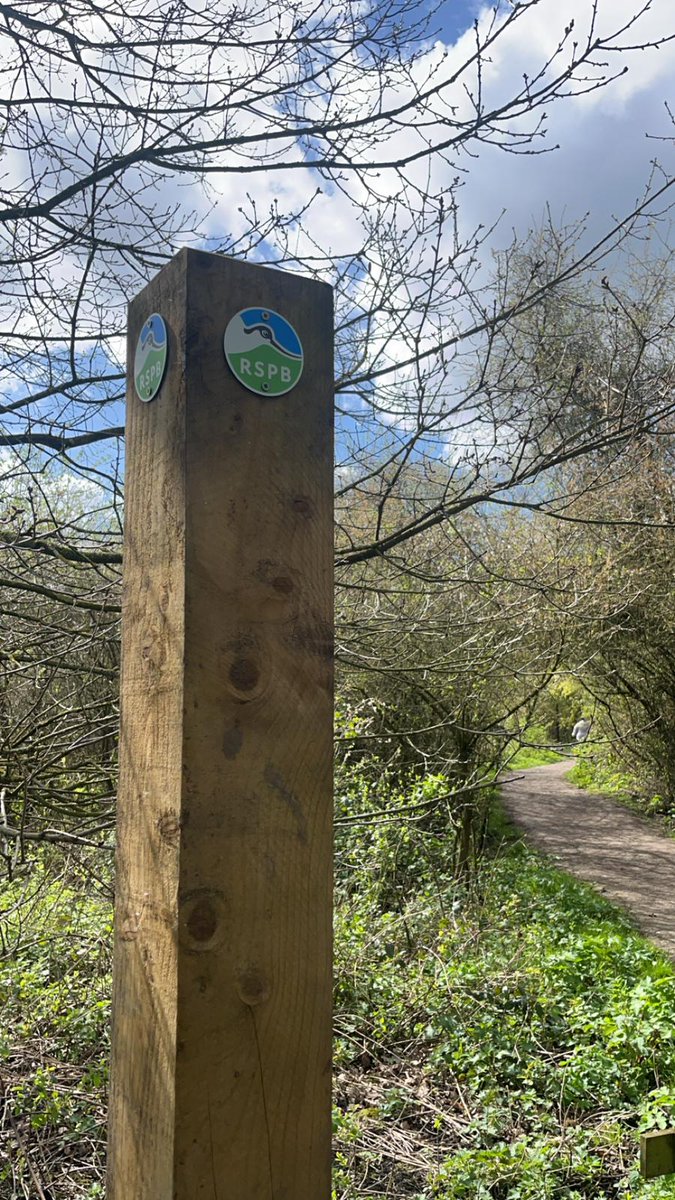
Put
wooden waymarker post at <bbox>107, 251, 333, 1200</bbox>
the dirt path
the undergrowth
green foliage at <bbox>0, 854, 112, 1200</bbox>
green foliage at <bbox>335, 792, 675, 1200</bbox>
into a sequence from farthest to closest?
the dirt path → green foliage at <bbox>335, 792, 675, 1200</bbox> → the undergrowth → green foliage at <bbox>0, 854, 112, 1200</bbox> → wooden waymarker post at <bbox>107, 251, 333, 1200</bbox>

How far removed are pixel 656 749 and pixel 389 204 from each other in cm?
1118

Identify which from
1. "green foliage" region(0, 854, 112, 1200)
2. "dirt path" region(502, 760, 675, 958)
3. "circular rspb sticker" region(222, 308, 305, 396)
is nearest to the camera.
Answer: "circular rspb sticker" region(222, 308, 305, 396)

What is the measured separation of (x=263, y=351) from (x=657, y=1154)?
2991 millimetres

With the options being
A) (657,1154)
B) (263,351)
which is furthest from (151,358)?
(657,1154)

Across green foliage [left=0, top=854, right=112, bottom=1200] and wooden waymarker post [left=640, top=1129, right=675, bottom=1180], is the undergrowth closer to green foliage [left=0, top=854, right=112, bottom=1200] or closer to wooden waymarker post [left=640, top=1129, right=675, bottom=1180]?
green foliage [left=0, top=854, right=112, bottom=1200]

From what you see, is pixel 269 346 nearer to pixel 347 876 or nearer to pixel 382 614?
pixel 382 614

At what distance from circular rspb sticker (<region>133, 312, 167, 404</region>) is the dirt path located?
5.05 m

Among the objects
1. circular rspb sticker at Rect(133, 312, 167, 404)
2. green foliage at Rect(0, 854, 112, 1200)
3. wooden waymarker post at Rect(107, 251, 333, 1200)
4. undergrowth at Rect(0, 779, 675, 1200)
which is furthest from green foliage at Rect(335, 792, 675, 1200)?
circular rspb sticker at Rect(133, 312, 167, 404)

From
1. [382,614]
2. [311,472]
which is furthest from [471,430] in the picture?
[311,472]

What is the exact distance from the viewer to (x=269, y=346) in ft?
3.55

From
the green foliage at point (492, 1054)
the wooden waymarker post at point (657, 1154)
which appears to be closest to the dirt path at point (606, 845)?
the green foliage at point (492, 1054)

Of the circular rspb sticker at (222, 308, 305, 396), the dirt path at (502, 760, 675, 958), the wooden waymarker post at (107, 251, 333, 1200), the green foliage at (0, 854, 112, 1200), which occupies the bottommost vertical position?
the dirt path at (502, 760, 675, 958)

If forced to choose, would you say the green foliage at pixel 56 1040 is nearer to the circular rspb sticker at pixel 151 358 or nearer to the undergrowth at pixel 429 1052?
the undergrowth at pixel 429 1052

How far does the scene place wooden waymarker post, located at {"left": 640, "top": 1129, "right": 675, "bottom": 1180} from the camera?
111 inches
